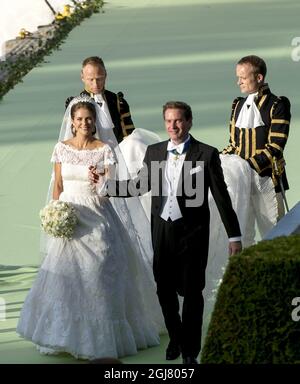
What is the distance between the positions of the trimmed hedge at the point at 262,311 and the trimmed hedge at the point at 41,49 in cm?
1326

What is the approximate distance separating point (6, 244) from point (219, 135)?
4557 millimetres

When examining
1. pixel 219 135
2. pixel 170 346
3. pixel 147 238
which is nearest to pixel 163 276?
pixel 170 346

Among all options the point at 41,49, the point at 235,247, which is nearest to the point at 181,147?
the point at 235,247

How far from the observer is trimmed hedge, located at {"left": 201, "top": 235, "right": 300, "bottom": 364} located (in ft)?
26.9

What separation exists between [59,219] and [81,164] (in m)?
0.43

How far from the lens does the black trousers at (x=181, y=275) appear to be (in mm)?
10523

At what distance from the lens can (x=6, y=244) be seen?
14297 millimetres

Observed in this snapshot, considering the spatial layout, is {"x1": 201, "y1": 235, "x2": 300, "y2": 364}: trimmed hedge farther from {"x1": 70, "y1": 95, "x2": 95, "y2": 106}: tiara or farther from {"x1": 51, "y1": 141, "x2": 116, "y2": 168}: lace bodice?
{"x1": 70, "y1": 95, "x2": 95, "y2": 106}: tiara

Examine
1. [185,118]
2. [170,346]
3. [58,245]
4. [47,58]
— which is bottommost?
[170,346]

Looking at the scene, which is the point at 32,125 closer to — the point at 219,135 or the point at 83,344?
the point at 219,135

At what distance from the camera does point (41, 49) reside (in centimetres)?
2423

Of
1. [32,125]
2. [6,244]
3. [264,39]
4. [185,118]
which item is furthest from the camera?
[264,39]

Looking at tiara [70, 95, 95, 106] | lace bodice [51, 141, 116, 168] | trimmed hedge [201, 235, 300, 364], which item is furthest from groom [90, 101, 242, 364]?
trimmed hedge [201, 235, 300, 364]

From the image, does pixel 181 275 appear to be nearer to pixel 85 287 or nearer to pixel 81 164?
pixel 85 287
